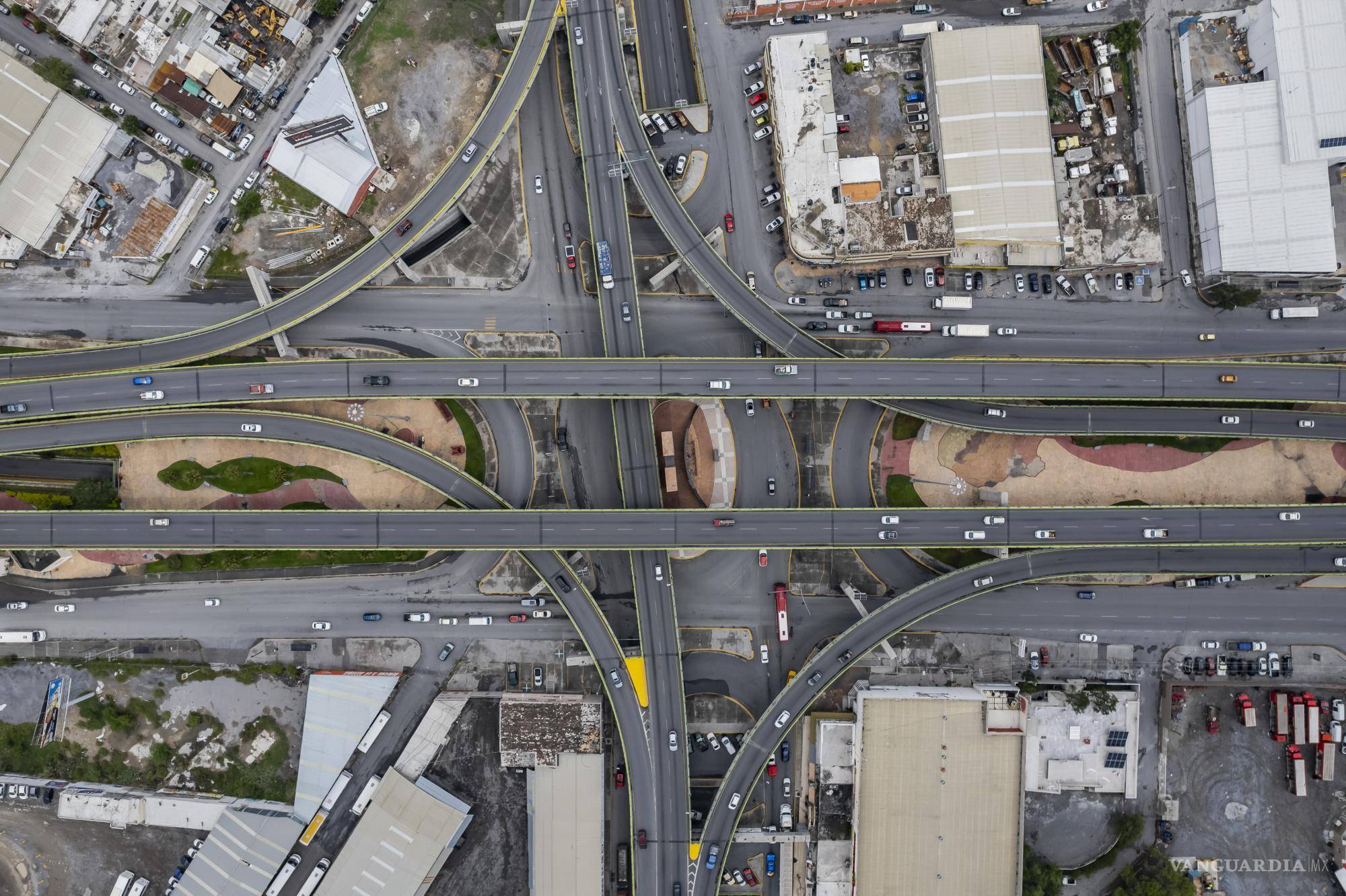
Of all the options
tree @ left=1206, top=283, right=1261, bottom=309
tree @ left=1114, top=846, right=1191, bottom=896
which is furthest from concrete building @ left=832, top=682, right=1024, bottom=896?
tree @ left=1206, top=283, right=1261, bottom=309

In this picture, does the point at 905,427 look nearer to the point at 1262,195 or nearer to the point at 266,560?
the point at 1262,195

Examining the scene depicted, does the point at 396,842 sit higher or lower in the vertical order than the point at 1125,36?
lower

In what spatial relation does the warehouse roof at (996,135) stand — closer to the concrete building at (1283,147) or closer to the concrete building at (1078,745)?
the concrete building at (1283,147)

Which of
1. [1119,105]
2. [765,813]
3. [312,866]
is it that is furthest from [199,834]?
[1119,105]

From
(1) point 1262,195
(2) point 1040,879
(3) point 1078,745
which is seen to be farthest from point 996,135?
(2) point 1040,879

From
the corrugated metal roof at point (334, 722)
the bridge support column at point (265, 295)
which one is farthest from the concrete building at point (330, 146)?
the corrugated metal roof at point (334, 722)

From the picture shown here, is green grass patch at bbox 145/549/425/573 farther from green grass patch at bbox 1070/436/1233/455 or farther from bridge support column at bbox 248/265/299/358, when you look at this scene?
green grass patch at bbox 1070/436/1233/455

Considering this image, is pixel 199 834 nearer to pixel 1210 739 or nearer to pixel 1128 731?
pixel 1128 731
